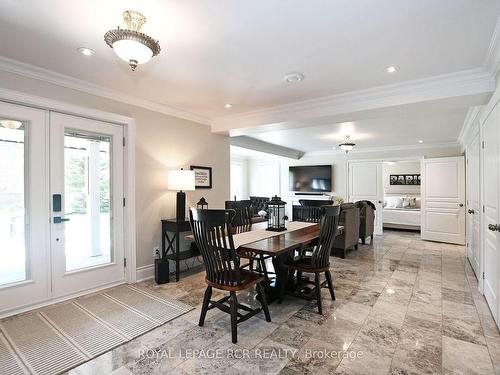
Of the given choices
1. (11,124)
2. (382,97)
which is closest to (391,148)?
(382,97)

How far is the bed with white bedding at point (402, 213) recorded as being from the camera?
24.9ft

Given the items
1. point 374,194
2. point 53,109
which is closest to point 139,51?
point 53,109

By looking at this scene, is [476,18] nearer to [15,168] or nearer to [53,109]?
[53,109]

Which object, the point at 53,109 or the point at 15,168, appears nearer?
the point at 15,168

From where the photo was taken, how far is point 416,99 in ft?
9.59

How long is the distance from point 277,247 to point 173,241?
6.73 ft

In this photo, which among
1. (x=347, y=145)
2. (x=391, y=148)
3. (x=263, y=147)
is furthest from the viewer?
(x=391, y=148)

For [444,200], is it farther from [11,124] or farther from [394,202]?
[11,124]

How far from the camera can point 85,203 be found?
10.3 ft

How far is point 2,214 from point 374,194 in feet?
25.0

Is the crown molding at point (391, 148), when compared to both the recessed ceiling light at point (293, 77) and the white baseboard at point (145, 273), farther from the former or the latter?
the white baseboard at point (145, 273)

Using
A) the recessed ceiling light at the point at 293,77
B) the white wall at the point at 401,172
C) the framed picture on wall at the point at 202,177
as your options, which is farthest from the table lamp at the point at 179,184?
the white wall at the point at 401,172

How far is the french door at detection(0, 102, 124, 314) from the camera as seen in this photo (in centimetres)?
261

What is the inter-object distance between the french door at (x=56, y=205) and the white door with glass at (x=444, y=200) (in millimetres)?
6626
